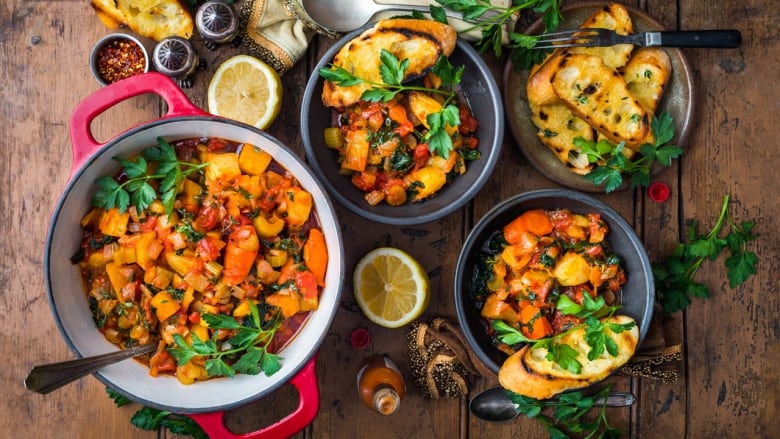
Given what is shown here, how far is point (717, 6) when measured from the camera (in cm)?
324

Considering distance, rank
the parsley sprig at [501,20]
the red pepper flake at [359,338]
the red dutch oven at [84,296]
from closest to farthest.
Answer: the red dutch oven at [84,296]
the parsley sprig at [501,20]
the red pepper flake at [359,338]

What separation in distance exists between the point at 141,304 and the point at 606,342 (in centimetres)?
182

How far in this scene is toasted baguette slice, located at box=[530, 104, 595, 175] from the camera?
3.05 meters

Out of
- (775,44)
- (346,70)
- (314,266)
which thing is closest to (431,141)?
(346,70)

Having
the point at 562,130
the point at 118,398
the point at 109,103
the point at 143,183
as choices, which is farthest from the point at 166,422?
the point at 562,130

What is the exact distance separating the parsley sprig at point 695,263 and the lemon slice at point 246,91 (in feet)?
6.31

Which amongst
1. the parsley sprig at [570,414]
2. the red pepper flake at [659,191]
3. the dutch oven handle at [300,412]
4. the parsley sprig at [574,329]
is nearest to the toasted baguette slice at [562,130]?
the red pepper flake at [659,191]

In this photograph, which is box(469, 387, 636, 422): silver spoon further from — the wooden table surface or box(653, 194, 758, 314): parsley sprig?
box(653, 194, 758, 314): parsley sprig

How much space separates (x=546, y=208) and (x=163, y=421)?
1964 millimetres

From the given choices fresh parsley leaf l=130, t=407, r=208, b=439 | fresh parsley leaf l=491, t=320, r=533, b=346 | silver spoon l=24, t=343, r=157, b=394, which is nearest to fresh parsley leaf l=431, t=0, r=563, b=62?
fresh parsley leaf l=491, t=320, r=533, b=346

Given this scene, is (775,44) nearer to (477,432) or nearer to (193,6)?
(477,432)

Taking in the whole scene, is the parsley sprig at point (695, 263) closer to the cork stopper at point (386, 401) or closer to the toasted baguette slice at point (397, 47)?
the cork stopper at point (386, 401)

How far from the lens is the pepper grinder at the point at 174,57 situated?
116 inches

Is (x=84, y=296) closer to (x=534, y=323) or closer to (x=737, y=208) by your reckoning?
(x=534, y=323)
